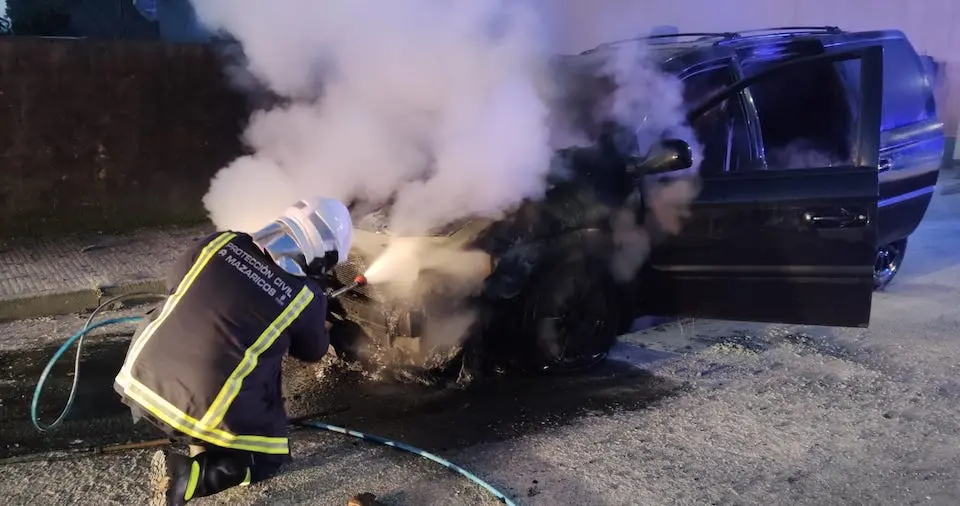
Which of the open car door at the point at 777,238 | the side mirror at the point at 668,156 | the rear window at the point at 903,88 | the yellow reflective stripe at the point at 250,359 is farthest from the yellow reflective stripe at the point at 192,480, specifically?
the rear window at the point at 903,88

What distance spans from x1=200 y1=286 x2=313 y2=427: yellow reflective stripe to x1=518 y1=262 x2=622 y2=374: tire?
1.62 meters

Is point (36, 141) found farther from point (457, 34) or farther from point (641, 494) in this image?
point (641, 494)

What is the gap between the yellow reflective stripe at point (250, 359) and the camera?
2771 millimetres

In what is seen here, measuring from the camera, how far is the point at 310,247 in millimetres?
3014

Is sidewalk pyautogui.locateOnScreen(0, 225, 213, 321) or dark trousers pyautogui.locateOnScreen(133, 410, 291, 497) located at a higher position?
dark trousers pyautogui.locateOnScreen(133, 410, 291, 497)

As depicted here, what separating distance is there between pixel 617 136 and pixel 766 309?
1441mm

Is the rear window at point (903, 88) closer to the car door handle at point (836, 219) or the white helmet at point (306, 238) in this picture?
the car door handle at point (836, 219)

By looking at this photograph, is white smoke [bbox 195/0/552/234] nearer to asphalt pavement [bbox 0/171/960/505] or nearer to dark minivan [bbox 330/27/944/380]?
dark minivan [bbox 330/27/944/380]

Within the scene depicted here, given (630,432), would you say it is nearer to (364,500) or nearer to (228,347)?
(364,500)

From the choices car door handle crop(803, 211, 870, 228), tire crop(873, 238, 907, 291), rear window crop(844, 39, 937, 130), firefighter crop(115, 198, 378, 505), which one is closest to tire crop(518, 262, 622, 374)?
car door handle crop(803, 211, 870, 228)

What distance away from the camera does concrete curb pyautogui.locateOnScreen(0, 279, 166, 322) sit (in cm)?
573

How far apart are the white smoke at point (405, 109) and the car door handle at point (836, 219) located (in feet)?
5.48

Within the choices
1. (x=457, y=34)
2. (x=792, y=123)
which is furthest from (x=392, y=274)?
(x=792, y=123)

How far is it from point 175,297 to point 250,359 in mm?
352
